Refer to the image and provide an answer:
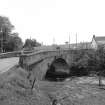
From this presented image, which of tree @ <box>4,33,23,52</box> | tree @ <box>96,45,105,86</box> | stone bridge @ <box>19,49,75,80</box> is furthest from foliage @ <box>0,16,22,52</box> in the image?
tree @ <box>96,45,105,86</box>

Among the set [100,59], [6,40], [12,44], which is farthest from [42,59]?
[6,40]

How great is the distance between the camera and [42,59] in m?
19.1

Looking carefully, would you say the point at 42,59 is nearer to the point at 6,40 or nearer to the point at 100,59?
the point at 100,59

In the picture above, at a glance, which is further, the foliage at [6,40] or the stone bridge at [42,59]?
the foliage at [6,40]

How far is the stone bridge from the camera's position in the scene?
13177mm

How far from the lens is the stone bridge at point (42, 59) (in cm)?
1318

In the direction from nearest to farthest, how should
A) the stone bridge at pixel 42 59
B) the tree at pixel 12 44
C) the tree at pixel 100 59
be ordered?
the stone bridge at pixel 42 59, the tree at pixel 100 59, the tree at pixel 12 44

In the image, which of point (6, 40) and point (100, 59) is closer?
point (100, 59)

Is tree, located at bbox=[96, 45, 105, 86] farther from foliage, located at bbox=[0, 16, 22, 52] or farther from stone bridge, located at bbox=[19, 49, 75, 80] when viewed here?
foliage, located at bbox=[0, 16, 22, 52]

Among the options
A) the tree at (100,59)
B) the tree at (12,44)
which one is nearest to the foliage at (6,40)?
the tree at (12,44)

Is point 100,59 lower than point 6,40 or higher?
lower

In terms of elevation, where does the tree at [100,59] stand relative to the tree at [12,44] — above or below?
below

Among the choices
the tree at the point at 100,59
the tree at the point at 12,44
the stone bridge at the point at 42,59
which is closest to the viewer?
the stone bridge at the point at 42,59

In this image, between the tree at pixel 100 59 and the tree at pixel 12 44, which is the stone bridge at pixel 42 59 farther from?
the tree at pixel 12 44
